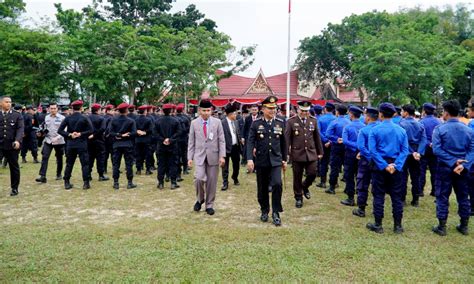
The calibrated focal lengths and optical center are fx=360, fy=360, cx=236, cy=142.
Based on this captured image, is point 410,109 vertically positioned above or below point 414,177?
above

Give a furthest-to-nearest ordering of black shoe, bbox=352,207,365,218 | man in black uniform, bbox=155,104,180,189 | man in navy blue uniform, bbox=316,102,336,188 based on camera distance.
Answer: man in navy blue uniform, bbox=316,102,336,188, man in black uniform, bbox=155,104,180,189, black shoe, bbox=352,207,365,218

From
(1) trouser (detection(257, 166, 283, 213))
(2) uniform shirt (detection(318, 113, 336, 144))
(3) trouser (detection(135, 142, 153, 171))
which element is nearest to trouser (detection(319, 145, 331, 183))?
(2) uniform shirt (detection(318, 113, 336, 144))

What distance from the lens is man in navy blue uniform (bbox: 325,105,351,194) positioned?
827 centimetres

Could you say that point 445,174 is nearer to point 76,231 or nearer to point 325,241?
point 325,241

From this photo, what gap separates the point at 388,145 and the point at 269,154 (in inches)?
73.6

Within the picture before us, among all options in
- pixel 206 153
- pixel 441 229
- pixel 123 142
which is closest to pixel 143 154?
pixel 123 142

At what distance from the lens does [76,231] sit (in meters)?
5.52

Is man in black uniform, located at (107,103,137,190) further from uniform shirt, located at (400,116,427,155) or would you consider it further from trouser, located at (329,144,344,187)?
uniform shirt, located at (400,116,427,155)

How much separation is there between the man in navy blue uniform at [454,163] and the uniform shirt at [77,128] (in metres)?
7.42

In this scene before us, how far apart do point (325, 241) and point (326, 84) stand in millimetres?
33274

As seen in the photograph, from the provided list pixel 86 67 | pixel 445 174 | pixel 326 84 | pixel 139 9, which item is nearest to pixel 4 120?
pixel 445 174

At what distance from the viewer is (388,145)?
561 centimetres

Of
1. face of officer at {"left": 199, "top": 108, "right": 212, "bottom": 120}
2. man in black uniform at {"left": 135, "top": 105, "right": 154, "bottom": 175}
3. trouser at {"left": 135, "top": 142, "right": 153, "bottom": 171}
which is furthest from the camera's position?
trouser at {"left": 135, "top": 142, "right": 153, "bottom": 171}

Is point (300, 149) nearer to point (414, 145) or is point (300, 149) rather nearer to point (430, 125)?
point (414, 145)
